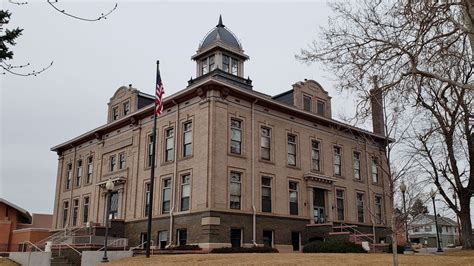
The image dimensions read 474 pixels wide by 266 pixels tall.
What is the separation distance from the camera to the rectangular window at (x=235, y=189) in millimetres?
29511

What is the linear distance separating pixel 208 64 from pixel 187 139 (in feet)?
30.2

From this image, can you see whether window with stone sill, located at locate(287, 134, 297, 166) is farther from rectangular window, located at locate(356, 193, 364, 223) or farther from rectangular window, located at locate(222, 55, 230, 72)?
rectangular window, located at locate(222, 55, 230, 72)

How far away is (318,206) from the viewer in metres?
34.9

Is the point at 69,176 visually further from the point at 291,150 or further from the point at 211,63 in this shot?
the point at 291,150

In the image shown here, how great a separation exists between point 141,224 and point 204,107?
983 cm

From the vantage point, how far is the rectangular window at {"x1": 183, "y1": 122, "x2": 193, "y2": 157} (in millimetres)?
31094

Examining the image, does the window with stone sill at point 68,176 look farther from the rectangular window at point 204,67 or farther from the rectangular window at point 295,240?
the rectangular window at point 295,240

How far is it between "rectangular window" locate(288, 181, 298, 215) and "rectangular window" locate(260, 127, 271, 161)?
9.22 ft

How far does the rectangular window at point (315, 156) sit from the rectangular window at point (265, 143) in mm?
4652

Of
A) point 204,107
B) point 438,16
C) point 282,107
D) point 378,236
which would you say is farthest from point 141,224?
point 438,16

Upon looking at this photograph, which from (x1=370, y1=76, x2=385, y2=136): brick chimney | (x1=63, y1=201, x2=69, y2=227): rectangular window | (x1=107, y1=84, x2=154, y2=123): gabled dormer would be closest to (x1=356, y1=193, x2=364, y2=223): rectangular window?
(x1=107, y1=84, x2=154, y2=123): gabled dormer

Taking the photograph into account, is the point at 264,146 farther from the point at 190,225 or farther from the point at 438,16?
the point at 438,16

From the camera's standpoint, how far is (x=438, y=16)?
14.3 meters

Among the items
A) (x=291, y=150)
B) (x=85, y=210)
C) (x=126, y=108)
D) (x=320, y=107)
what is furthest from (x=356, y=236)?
(x=85, y=210)
